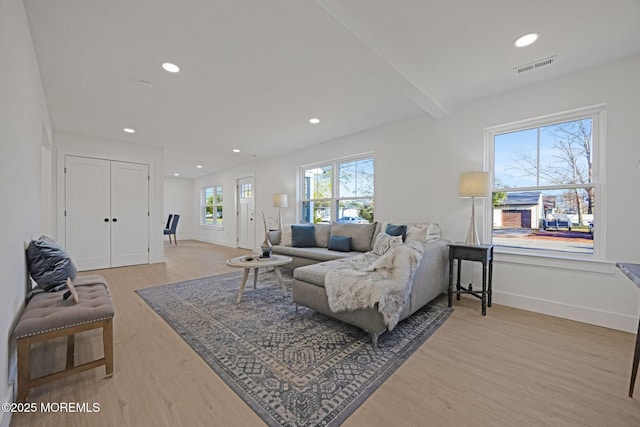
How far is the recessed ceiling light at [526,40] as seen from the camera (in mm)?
2100

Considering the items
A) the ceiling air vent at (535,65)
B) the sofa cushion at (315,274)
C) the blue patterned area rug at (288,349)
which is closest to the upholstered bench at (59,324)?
the blue patterned area rug at (288,349)

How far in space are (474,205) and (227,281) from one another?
142 inches

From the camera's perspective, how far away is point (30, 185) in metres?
2.16

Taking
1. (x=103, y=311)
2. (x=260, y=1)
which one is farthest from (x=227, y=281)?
(x=260, y=1)

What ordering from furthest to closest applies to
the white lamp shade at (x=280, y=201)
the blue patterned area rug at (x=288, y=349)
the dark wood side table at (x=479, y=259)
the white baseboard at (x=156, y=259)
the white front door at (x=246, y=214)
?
the white front door at (x=246, y=214) < the white lamp shade at (x=280, y=201) < the white baseboard at (x=156, y=259) < the dark wood side table at (x=479, y=259) < the blue patterned area rug at (x=288, y=349)

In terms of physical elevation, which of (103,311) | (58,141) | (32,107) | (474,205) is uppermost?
(58,141)

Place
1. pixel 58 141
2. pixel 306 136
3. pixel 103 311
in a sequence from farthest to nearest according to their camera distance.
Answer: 1. pixel 306 136
2. pixel 58 141
3. pixel 103 311

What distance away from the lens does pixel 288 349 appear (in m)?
2.04

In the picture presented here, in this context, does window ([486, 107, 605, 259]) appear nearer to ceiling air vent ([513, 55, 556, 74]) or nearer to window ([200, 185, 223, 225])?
ceiling air vent ([513, 55, 556, 74])

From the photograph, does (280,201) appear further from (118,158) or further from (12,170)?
(12,170)

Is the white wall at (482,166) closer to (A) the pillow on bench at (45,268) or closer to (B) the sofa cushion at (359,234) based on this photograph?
(B) the sofa cushion at (359,234)

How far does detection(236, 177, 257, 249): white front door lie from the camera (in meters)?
7.18

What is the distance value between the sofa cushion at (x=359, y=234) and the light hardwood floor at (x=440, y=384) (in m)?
1.72

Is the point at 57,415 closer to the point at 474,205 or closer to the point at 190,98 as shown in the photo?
the point at 190,98
